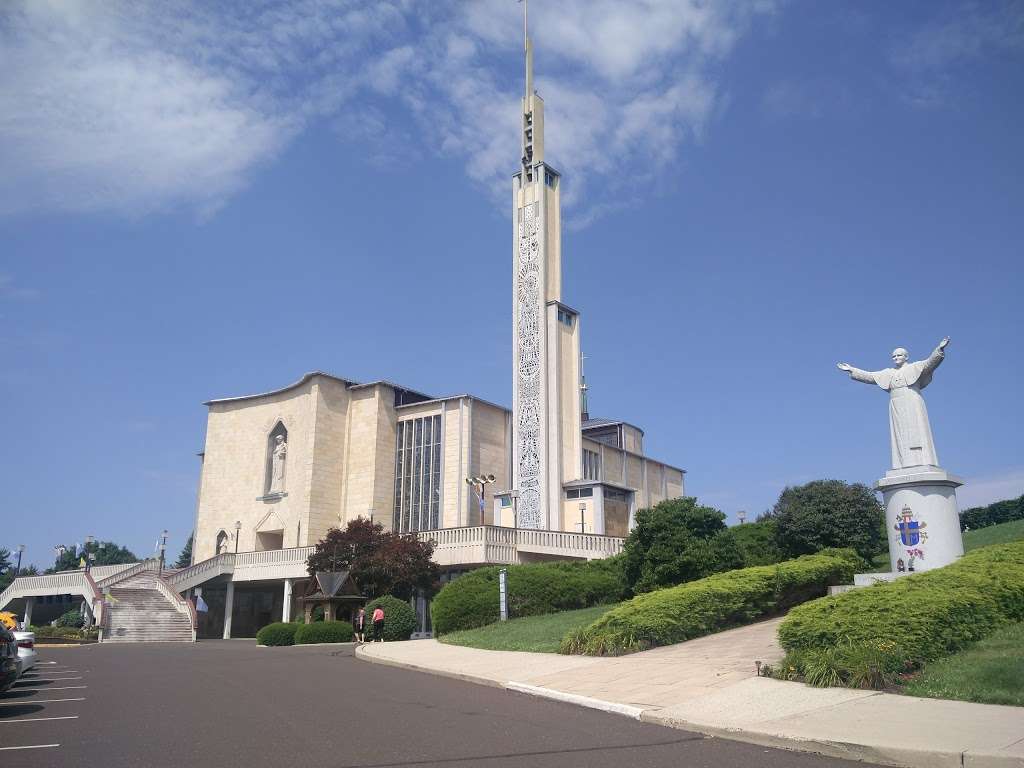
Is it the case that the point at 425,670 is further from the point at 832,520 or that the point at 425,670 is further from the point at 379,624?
the point at 832,520

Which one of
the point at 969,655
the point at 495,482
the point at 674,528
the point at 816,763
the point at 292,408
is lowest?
the point at 816,763

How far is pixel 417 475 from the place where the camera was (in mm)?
52375

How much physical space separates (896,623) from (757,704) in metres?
2.48

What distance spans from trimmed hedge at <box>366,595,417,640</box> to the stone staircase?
669 inches

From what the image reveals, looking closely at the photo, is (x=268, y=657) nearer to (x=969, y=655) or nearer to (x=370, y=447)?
(x=969, y=655)

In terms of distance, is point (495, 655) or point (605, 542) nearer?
point (495, 655)

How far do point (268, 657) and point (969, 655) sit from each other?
56.0 ft

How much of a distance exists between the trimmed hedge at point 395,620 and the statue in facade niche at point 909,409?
1625cm

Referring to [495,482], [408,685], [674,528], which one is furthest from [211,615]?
[408,685]

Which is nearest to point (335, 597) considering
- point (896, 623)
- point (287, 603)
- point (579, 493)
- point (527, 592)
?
point (527, 592)

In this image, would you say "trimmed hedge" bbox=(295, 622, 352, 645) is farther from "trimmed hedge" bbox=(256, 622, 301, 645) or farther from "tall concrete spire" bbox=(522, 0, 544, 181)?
"tall concrete spire" bbox=(522, 0, 544, 181)

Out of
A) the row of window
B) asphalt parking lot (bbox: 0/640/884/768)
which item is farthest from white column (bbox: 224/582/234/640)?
asphalt parking lot (bbox: 0/640/884/768)

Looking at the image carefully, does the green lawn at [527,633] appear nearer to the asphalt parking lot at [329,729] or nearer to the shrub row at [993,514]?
the asphalt parking lot at [329,729]

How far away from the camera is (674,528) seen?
23.0 m
